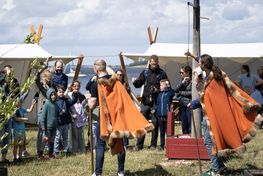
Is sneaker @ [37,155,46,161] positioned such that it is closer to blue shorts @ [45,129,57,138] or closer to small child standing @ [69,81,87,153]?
blue shorts @ [45,129,57,138]

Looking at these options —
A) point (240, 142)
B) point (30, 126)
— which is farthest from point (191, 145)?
point (30, 126)

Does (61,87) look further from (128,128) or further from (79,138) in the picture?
(128,128)

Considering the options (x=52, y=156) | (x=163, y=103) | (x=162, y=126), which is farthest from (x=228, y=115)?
(x=52, y=156)

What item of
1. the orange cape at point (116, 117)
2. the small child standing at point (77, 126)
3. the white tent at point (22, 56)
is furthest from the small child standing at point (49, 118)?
the white tent at point (22, 56)

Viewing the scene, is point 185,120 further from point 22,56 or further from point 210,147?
point 22,56

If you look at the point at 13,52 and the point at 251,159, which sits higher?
the point at 13,52

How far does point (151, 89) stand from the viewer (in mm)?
9891

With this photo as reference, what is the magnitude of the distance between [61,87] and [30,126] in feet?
17.3

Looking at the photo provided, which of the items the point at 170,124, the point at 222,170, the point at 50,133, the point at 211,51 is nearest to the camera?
the point at 222,170

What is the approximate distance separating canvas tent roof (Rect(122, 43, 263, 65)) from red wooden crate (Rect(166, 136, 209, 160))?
246 inches

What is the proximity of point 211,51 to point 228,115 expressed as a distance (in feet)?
26.9

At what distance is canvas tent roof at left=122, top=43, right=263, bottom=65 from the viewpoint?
14.8 metres

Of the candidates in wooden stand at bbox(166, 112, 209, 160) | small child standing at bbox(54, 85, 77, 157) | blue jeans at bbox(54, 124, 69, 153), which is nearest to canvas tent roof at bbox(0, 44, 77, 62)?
small child standing at bbox(54, 85, 77, 157)

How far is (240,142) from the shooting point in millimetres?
6871
